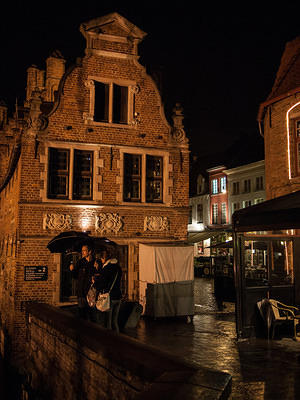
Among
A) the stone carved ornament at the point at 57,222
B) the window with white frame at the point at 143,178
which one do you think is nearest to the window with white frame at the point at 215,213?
the window with white frame at the point at 143,178

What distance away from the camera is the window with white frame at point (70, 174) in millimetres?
13695

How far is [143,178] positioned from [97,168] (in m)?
1.64

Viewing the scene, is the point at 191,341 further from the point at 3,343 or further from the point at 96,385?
the point at 3,343

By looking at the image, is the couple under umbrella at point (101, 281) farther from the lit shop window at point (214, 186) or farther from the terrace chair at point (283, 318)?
the lit shop window at point (214, 186)

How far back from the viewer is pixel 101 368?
625cm

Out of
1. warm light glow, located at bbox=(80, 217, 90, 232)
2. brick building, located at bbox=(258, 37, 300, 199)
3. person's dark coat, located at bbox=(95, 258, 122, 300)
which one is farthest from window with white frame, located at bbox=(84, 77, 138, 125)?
person's dark coat, located at bbox=(95, 258, 122, 300)

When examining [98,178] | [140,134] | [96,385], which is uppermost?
[140,134]

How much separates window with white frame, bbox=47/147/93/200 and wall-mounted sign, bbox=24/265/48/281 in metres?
2.26

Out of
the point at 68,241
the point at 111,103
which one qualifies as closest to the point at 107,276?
the point at 68,241

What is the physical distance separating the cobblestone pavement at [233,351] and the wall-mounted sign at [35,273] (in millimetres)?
3375

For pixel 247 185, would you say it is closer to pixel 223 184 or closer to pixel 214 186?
pixel 223 184

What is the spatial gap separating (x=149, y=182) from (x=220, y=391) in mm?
11058

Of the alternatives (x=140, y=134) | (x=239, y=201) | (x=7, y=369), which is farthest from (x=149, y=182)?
(x=239, y=201)

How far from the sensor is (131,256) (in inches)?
555
